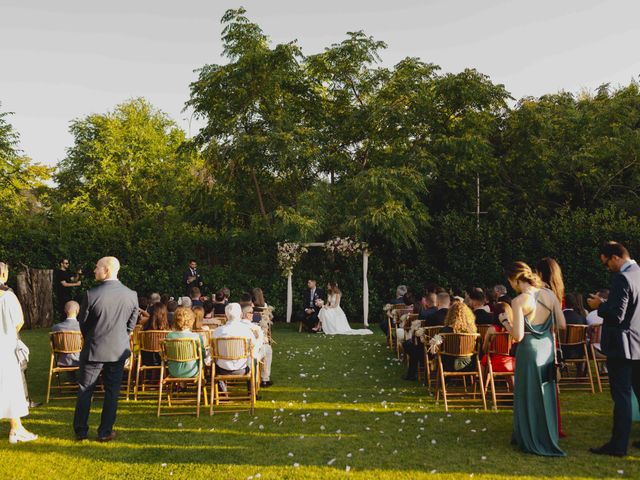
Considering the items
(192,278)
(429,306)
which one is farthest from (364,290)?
(429,306)

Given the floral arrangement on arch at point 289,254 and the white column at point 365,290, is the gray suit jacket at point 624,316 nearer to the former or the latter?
the white column at point 365,290

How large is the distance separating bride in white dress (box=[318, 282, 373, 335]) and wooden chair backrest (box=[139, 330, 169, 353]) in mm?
8921

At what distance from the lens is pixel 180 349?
7.77 m

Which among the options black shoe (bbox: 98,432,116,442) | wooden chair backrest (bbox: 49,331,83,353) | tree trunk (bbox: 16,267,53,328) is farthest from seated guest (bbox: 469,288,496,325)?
tree trunk (bbox: 16,267,53,328)

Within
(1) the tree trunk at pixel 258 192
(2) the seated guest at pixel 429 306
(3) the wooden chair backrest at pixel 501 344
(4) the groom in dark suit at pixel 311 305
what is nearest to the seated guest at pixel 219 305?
(2) the seated guest at pixel 429 306

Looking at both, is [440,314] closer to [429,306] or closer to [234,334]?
[429,306]

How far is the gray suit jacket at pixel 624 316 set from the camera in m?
5.77

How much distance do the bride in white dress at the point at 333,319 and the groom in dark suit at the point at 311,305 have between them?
31 centimetres

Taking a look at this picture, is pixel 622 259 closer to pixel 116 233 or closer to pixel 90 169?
pixel 116 233

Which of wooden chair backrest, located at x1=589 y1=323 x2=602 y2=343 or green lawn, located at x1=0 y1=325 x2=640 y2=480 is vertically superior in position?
wooden chair backrest, located at x1=589 y1=323 x2=602 y2=343

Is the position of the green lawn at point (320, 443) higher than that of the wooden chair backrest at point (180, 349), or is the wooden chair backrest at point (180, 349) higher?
the wooden chair backrest at point (180, 349)

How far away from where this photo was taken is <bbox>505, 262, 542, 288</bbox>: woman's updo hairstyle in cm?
606

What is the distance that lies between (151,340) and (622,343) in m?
6.07

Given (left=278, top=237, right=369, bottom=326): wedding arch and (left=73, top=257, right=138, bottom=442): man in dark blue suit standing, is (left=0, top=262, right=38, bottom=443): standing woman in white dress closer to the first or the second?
(left=73, top=257, right=138, bottom=442): man in dark blue suit standing
